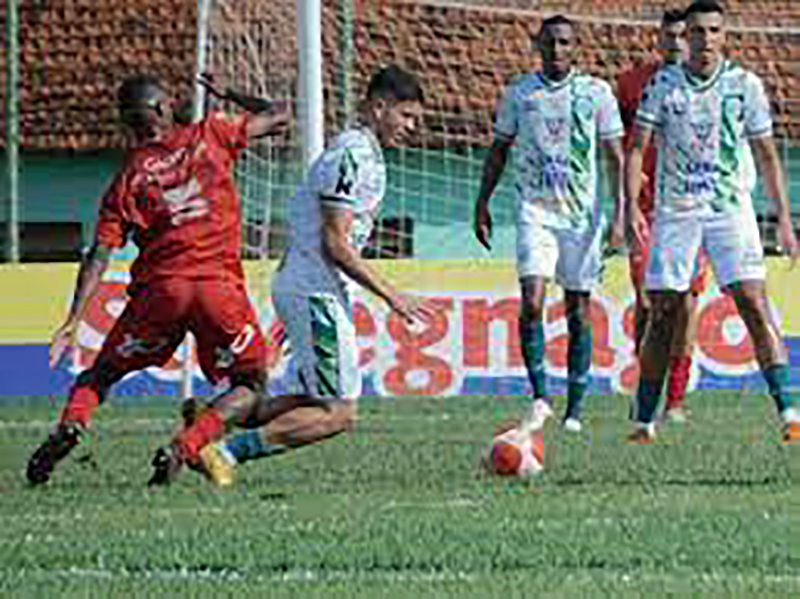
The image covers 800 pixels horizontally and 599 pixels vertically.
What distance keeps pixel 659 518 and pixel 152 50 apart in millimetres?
21271

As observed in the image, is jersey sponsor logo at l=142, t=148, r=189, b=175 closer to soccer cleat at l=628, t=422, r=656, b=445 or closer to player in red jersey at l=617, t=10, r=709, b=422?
soccer cleat at l=628, t=422, r=656, b=445

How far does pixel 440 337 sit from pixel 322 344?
8.71 meters

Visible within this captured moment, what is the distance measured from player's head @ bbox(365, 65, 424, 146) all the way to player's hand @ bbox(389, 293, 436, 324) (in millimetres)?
734

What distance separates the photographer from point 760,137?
1312 cm

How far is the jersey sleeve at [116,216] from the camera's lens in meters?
11.6

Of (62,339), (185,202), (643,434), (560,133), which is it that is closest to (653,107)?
(643,434)

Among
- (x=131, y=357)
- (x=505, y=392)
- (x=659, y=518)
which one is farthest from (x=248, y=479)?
(x=505, y=392)

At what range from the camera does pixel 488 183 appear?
14844 millimetres

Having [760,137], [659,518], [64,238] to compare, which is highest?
[760,137]

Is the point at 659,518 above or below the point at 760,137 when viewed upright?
below

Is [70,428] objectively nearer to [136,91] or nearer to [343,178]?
[136,91]

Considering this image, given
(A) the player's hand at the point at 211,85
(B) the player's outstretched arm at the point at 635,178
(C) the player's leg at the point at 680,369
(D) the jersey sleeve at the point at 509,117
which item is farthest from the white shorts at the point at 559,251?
(A) the player's hand at the point at 211,85

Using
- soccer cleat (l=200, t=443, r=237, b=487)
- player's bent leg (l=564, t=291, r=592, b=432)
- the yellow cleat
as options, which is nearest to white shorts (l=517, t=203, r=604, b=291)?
player's bent leg (l=564, t=291, r=592, b=432)

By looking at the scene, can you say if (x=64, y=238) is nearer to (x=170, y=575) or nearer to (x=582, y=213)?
(x=582, y=213)
